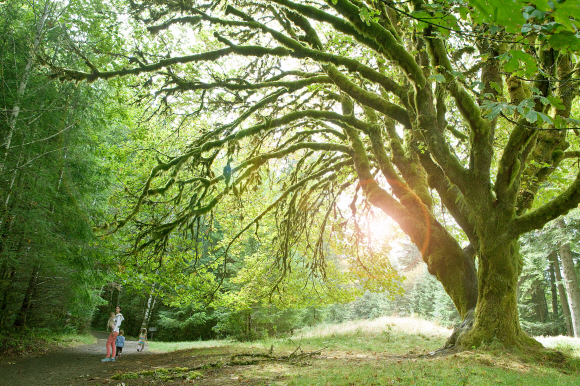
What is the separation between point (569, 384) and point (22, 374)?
952 cm

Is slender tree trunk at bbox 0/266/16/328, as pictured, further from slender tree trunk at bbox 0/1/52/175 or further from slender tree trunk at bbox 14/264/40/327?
slender tree trunk at bbox 0/1/52/175

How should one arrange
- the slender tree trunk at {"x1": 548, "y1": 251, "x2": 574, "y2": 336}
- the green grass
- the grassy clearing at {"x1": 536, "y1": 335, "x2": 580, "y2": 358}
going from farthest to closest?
the slender tree trunk at {"x1": 548, "y1": 251, "x2": 574, "y2": 336}
the green grass
the grassy clearing at {"x1": 536, "y1": 335, "x2": 580, "y2": 358}

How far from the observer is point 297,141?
7.97 m

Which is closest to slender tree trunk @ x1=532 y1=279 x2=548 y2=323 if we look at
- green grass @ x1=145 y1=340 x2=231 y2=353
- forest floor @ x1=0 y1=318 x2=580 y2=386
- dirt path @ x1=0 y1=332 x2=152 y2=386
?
forest floor @ x1=0 y1=318 x2=580 y2=386

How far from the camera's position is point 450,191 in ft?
20.2

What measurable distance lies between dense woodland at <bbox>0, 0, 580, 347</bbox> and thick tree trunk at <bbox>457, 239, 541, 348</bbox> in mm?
28

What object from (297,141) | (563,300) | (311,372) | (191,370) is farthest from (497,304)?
(563,300)

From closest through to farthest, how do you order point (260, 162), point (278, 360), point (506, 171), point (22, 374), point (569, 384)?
point (569, 384) < point (506, 171) < point (260, 162) < point (22, 374) < point (278, 360)

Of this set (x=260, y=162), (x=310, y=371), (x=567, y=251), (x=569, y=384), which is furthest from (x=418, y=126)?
(x=567, y=251)

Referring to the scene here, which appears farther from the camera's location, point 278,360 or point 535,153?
point 278,360

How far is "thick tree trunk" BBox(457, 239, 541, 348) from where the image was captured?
5.29 m

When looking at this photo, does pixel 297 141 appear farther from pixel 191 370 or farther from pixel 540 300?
pixel 540 300

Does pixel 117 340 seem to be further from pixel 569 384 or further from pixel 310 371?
pixel 569 384

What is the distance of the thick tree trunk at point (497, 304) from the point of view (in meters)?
5.29
